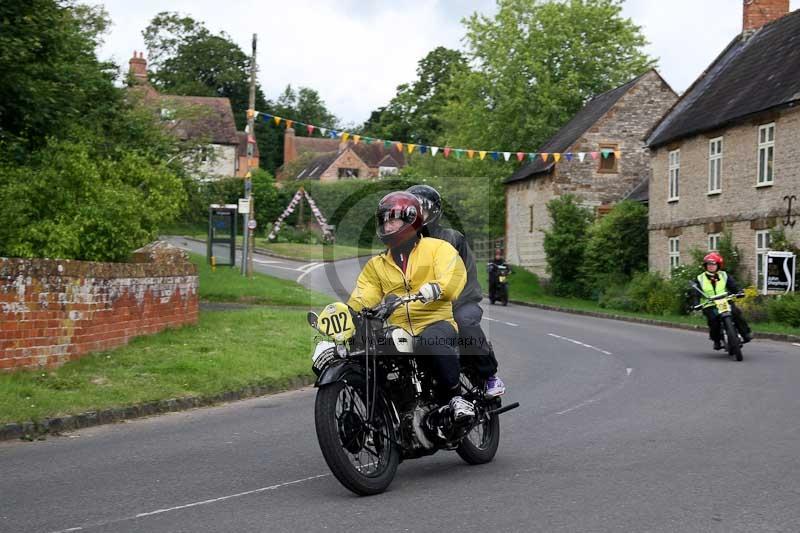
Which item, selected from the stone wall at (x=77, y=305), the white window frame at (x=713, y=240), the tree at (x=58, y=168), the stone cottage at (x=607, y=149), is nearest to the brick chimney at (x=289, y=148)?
the stone cottage at (x=607, y=149)

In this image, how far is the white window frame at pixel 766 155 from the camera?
29.6 metres

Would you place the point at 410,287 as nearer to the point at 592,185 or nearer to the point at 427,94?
the point at 592,185

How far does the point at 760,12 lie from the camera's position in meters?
37.8

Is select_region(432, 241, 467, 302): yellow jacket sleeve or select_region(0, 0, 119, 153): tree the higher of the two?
select_region(0, 0, 119, 153): tree

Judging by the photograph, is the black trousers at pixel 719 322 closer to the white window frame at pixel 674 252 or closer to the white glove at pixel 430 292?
the white glove at pixel 430 292

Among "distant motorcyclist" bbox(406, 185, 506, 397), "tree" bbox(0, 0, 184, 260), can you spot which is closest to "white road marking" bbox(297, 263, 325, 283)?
"tree" bbox(0, 0, 184, 260)

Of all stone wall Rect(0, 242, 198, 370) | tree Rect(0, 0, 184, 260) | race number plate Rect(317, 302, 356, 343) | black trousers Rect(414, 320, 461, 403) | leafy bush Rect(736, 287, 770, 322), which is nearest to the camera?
race number plate Rect(317, 302, 356, 343)

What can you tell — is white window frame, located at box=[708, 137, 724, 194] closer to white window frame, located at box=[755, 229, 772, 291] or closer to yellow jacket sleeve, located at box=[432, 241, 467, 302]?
white window frame, located at box=[755, 229, 772, 291]

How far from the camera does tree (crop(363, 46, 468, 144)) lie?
91.3 meters

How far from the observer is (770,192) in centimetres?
2964

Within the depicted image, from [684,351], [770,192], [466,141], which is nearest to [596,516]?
[684,351]

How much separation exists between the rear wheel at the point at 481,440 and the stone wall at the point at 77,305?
5.95 m

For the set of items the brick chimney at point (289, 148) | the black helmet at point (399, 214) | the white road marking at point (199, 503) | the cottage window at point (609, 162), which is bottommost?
the white road marking at point (199, 503)

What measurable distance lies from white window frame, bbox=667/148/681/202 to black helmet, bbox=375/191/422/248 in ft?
99.9
